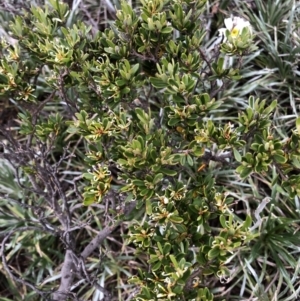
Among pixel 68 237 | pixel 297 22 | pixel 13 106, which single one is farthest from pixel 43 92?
pixel 297 22

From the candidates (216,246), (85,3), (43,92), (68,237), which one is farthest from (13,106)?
(216,246)

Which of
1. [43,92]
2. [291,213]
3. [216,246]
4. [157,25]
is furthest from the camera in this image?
[43,92]

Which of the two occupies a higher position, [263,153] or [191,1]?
[191,1]

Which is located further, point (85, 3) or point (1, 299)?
point (85, 3)

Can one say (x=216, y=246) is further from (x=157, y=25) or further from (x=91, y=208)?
(x=91, y=208)

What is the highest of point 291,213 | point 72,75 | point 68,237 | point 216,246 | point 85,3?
point 72,75

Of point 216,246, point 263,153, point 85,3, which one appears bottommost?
point 216,246

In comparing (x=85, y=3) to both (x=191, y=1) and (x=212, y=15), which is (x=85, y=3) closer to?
(x=212, y=15)

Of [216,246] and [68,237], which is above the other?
[216,246]

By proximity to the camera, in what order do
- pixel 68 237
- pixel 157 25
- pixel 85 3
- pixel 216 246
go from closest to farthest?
1. pixel 216 246
2. pixel 157 25
3. pixel 68 237
4. pixel 85 3
